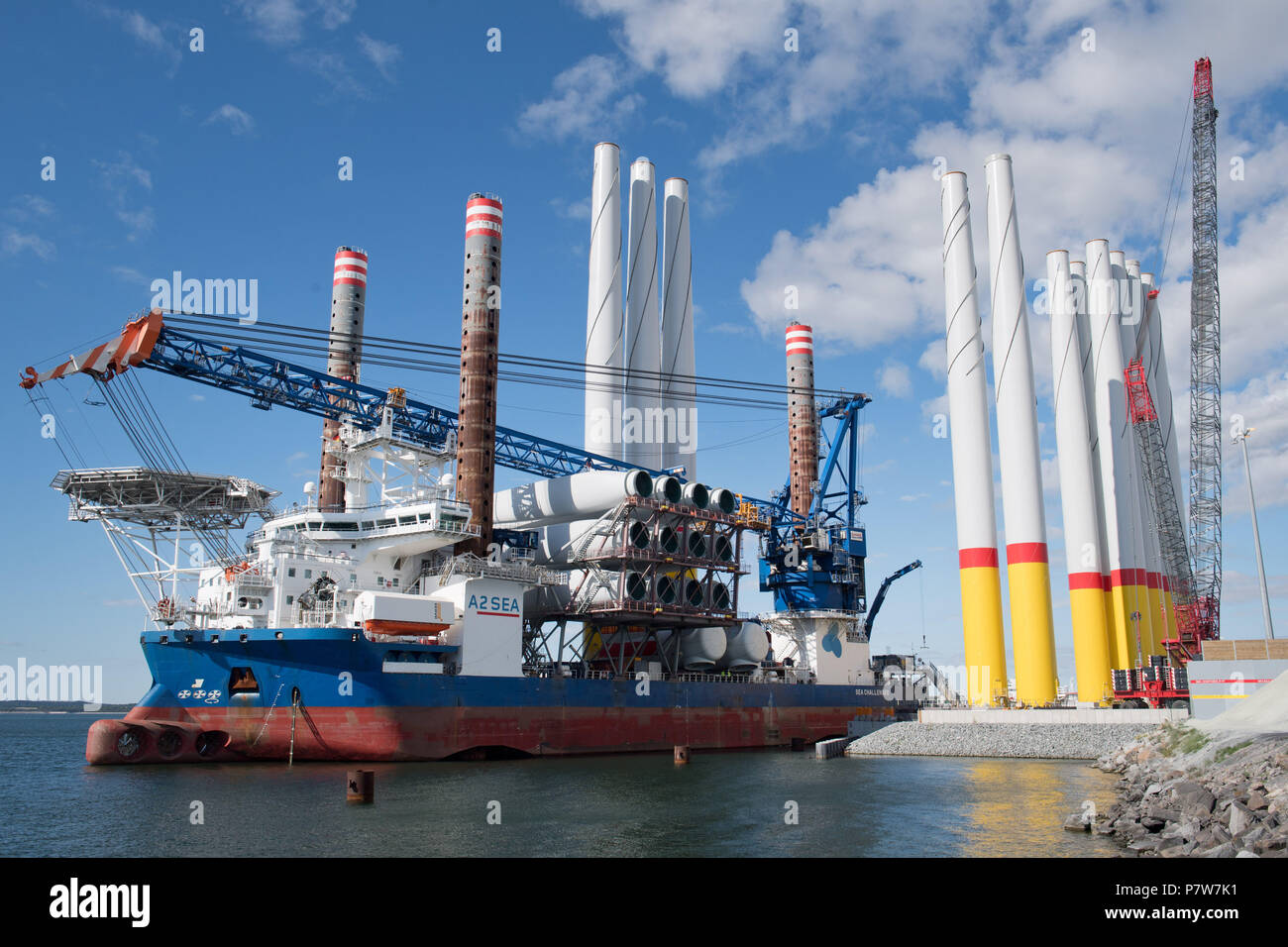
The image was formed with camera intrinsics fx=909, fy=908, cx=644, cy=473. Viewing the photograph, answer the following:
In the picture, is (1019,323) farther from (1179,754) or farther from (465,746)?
(465,746)

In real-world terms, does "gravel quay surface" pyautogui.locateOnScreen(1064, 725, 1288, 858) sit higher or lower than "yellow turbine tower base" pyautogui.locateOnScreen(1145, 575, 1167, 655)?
lower

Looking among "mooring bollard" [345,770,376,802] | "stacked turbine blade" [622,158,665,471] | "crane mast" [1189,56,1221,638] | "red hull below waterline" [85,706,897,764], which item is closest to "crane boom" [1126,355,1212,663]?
"crane mast" [1189,56,1221,638]

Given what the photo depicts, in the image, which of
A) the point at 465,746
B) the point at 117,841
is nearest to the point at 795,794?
the point at 465,746

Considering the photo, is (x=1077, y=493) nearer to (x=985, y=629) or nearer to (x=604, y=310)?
(x=985, y=629)

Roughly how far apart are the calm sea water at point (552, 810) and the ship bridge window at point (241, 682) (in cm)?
265

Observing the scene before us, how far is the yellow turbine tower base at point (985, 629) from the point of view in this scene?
4353 cm

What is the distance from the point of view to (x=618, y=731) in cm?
4094

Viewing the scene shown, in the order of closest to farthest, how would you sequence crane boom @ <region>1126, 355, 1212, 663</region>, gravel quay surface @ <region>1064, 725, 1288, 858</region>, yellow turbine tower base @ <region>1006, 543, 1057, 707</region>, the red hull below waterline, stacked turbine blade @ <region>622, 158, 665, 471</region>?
gravel quay surface @ <region>1064, 725, 1288, 858</region> → the red hull below waterline → yellow turbine tower base @ <region>1006, 543, 1057, 707</region> → crane boom @ <region>1126, 355, 1212, 663</region> → stacked turbine blade @ <region>622, 158, 665, 471</region>

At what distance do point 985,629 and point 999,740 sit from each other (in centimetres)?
625

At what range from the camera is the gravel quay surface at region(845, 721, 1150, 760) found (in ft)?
123

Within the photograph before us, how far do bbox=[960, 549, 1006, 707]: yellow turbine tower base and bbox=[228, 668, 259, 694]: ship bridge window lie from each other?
105 ft

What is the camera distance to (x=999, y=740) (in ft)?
128

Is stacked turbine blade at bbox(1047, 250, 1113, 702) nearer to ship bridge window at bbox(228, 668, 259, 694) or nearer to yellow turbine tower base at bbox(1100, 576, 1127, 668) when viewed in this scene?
yellow turbine tower base at bbox(1100, 576, 1127, 668)

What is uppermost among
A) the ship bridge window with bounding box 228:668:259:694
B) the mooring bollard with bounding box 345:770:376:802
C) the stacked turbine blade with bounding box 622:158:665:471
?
the stacked turbine blade with bounding box 622:158:665:471
